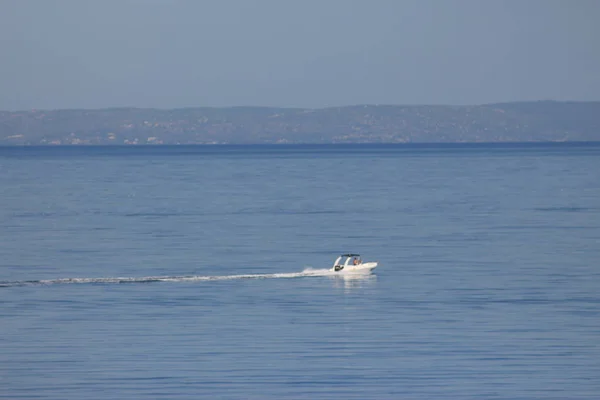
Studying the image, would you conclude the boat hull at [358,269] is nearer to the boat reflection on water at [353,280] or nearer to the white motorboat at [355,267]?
the white motorboat at [355,267]

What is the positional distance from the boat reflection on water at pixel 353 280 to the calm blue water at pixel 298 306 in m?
0.12

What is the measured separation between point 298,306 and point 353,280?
30.5 ft

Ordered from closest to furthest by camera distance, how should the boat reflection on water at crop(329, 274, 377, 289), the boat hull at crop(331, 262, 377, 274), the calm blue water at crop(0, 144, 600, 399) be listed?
the calm blue water at crop(0, 144, 600, 399) < the boat reflection on water at crop(329, 274, 377, 289) < the boat hull at crop(331, 262, 377, 274)

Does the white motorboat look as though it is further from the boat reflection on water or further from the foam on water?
the foam on water

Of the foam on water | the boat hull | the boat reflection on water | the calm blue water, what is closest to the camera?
the calm blue water

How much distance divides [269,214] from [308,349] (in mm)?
61622

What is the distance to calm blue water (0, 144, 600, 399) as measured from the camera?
1233 inches

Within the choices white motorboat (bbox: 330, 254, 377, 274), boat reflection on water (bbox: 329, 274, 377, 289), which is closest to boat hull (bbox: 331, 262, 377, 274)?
white motorboat (bbox: 330, 254, 377, 274)

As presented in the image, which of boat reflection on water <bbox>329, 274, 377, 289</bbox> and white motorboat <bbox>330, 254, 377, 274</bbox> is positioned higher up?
white motorboat <bbox>330, 254, 377, 274</bbox>

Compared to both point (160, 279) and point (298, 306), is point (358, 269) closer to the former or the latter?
point (160, 279)

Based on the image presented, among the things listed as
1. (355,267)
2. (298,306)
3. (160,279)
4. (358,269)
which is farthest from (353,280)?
(298,306)

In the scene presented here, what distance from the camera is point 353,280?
53.7 metres

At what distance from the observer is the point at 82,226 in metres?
85.2

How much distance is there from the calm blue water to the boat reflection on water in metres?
0.12
